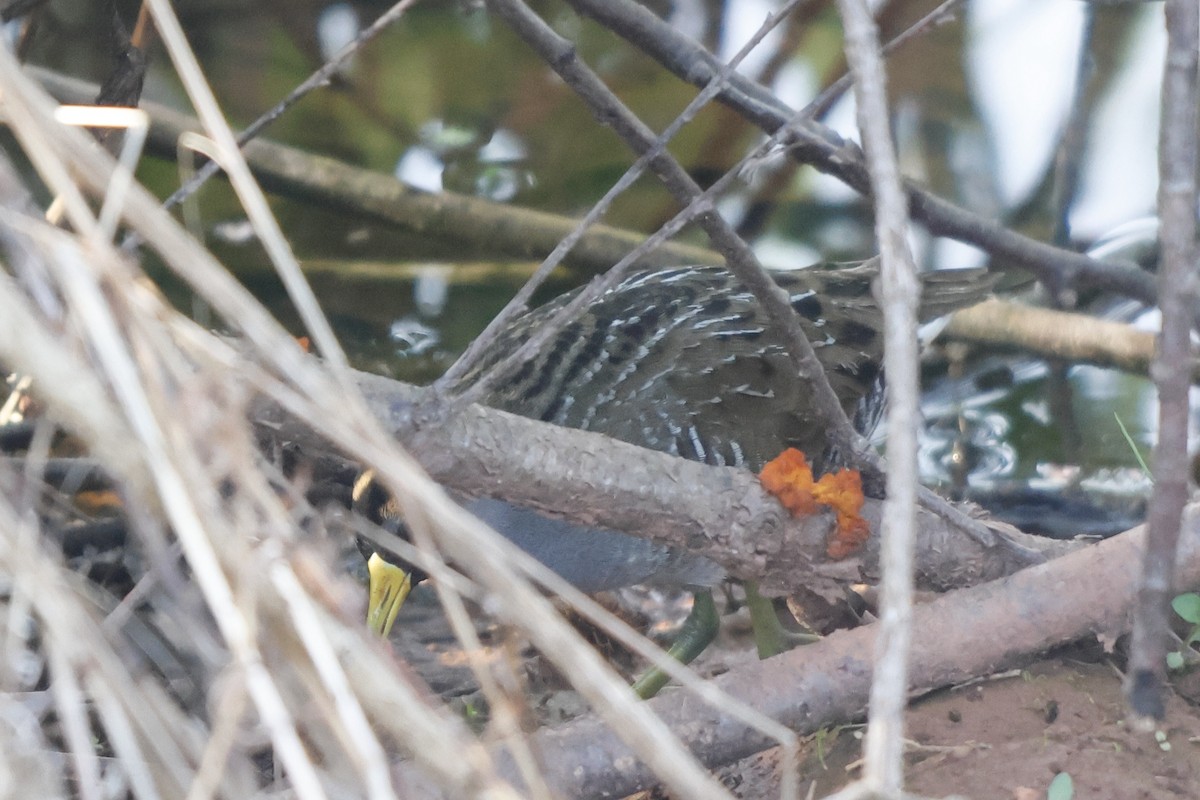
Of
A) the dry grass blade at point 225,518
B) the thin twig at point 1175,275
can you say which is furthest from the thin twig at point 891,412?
the thin twig at point 1175,275

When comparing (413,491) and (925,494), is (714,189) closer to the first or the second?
(925,494)

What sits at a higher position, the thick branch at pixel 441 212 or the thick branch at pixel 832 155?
the thick branch at pixel 832 155

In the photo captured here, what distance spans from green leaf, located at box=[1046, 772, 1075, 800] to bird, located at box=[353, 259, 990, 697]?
0.92 meters

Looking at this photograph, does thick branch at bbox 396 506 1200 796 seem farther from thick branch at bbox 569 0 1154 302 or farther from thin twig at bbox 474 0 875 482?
thick branch at bbox 569 0 1154 302

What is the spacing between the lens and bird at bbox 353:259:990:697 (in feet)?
9.66

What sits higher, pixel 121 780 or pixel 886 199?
pixel 886 199

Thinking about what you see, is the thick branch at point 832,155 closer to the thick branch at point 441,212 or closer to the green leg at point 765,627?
the green leg at point 765,627

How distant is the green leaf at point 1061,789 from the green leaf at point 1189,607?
402 millimetres

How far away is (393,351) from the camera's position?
4.81 meters

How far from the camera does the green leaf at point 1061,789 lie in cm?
204

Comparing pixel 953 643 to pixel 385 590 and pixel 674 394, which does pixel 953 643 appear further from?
pixel 385 590

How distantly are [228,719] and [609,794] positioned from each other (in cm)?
114

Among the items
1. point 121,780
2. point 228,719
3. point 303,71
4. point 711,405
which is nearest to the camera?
point 228,719

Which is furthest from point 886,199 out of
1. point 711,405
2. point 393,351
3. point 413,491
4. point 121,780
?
point 393,351
